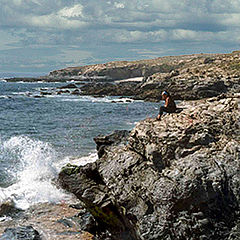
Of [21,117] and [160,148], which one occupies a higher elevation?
[160,148]

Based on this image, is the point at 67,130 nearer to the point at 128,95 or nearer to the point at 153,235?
the point at 153,235

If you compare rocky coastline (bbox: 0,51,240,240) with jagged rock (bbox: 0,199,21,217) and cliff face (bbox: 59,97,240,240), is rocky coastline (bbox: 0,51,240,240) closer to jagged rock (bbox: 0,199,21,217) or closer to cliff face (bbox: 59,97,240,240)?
cliff face (bbox: 59,97,240,240)

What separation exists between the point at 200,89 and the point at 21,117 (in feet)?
111

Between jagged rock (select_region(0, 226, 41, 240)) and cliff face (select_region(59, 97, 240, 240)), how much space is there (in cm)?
204

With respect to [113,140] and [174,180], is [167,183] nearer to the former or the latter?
[174,180]

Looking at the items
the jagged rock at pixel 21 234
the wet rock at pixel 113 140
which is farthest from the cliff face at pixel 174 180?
the jagged rock at pixel 21 234

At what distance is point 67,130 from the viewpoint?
3097 centimetres

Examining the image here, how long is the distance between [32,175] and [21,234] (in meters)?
7.17

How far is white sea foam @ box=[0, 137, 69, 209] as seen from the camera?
52.0 ft

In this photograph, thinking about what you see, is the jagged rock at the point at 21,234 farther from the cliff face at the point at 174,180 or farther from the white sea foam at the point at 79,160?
the white sea foam at the point at 79,160

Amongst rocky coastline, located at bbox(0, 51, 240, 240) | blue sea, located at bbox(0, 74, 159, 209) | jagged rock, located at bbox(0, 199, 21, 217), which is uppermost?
rocky coastline, located at bbox(0, 51, 240, 240)

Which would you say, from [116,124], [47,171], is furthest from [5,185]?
[116,124]

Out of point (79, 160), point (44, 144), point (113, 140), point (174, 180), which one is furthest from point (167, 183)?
point (44, 144)

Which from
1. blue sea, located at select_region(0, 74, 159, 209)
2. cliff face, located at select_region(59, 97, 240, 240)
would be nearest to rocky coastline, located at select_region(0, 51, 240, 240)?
cliff face, located at select_region(59, 97, 240, 240)
